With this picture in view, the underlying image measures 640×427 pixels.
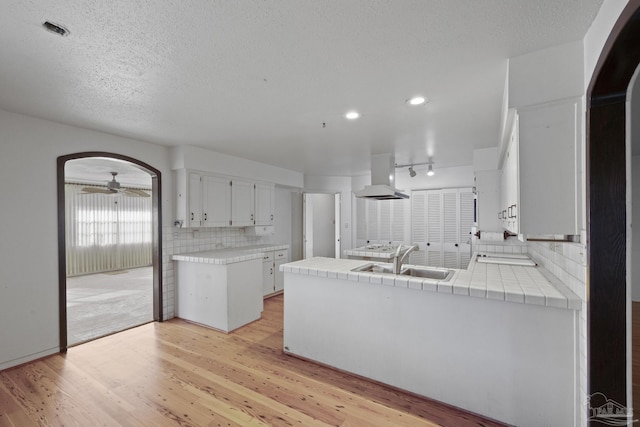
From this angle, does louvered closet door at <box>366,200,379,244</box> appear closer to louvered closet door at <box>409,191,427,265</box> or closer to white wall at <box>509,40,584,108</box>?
louvered closet door at <box>409,191,427,265</box>

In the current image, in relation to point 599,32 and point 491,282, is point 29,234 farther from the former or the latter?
point 599,32

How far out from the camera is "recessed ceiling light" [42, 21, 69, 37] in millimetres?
1379

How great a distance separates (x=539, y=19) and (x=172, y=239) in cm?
425

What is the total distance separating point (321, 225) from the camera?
702 centimetres

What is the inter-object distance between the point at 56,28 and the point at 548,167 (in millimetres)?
2663

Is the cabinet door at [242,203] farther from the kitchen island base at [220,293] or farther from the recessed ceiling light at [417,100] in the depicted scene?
the recessed ceiling light at [417,100]

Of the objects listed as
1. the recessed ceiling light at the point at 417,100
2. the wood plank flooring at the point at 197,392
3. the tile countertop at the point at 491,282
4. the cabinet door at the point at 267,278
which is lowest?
the wood plank flooring at the point at 197,392

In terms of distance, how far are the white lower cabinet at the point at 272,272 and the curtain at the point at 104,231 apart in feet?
17.3

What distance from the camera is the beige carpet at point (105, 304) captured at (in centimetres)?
A: 354

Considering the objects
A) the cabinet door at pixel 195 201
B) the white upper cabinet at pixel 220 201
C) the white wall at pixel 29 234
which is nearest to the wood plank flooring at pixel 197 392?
the white wall at pixel 29 234

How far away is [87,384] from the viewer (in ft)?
7.68

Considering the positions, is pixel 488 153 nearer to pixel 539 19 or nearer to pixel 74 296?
pixel 539 19

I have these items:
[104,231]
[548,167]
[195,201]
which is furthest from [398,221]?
[104,231]

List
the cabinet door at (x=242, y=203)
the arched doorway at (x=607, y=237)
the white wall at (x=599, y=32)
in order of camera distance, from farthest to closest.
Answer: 1. the cabinet door at (x=242, y=203)
2. the arched doorway at (x=607, y=237)
3. the white wall at (x=599, y=32)
